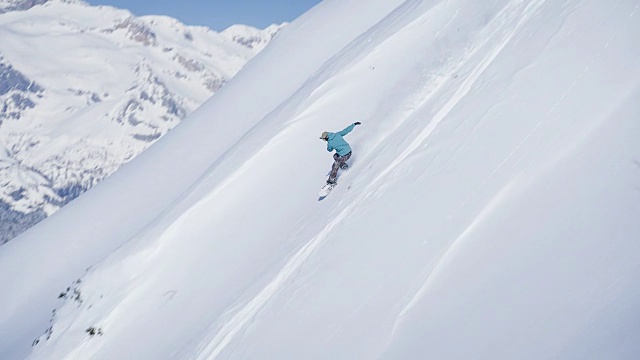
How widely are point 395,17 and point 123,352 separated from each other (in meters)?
14.6

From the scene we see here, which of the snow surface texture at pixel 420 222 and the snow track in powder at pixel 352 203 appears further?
the snow track in powder at pixel 352 203

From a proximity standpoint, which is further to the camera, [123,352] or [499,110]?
[123,352]

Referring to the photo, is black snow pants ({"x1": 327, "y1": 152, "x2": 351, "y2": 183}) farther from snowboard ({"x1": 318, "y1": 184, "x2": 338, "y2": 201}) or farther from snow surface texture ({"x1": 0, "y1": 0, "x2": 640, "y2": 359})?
snow surface texture ({"x1": 0, "y1": 0, "x2": 640, "y2": 359})

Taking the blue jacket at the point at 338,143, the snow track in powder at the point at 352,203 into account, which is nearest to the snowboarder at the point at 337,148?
the blue jacket at the point at 338,143

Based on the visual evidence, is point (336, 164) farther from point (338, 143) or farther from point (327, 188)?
point (327, 188)

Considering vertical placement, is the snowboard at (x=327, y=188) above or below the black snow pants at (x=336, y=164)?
below

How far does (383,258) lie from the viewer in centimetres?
868

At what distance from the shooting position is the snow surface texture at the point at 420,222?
21.8ft

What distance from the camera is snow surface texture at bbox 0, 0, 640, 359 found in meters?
6.66

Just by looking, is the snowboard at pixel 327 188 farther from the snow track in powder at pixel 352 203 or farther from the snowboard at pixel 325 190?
the snow track in powder at pixel 352 203

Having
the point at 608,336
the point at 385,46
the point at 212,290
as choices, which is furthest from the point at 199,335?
the point at 385,46

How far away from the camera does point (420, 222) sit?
28.8 feet

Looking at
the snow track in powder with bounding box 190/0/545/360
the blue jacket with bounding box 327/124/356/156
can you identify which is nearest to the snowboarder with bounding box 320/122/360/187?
the blue jacket with bounding box 327/124/356/156

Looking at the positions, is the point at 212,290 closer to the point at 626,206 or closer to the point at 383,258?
the point at 383,258
